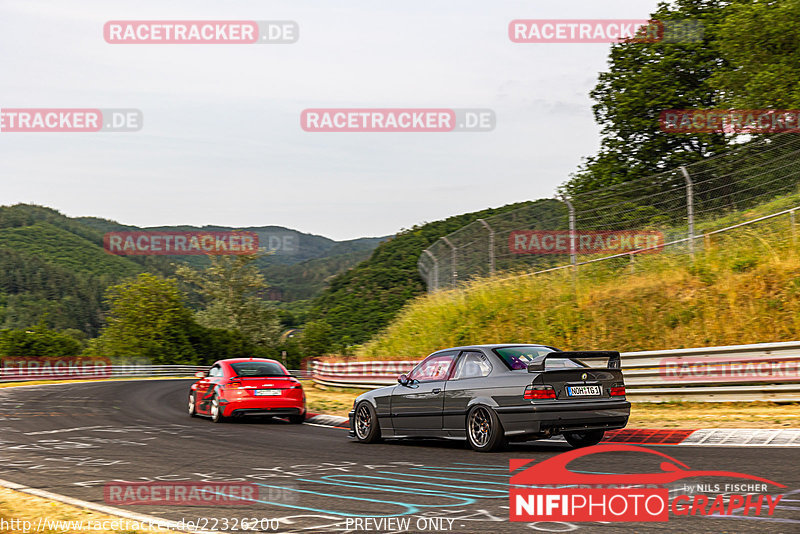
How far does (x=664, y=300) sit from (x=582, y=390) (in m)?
8.08

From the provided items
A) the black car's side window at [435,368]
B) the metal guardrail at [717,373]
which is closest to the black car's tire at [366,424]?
the black car's side window at [435,368]

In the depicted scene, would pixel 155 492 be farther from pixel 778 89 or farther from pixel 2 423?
pixel 778 89

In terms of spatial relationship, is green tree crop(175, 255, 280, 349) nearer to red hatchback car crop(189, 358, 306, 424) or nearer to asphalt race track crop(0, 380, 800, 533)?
red hatchback car crop(189, 358, 306, 424)

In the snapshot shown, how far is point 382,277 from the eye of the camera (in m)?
93.2

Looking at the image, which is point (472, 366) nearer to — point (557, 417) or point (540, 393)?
point (540, 393)

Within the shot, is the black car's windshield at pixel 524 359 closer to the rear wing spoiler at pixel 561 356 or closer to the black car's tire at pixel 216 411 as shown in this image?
the rear wing spoiler at pixel 561 356

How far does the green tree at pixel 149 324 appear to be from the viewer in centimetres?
8044

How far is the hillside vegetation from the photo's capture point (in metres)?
15.5

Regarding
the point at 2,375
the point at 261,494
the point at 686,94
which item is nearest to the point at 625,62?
the point at 686,94

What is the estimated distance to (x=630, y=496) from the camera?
6.40m

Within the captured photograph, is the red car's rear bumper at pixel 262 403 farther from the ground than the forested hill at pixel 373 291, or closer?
closer

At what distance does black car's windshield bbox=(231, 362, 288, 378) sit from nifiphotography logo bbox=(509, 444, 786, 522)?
373 inches

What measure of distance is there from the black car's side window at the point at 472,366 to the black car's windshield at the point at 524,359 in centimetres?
22
